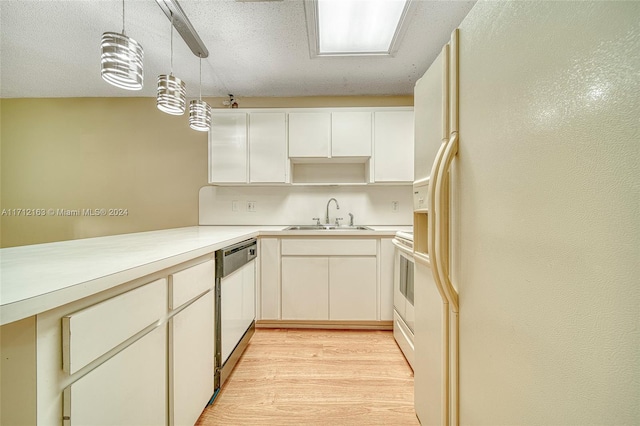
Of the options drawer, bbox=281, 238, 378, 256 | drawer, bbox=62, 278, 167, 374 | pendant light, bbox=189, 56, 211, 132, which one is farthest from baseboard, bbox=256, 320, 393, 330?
pendant light, bbox=189, 56, 211, 132

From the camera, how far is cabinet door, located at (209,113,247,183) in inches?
102

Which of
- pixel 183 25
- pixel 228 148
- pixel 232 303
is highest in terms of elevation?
pixel 183 25

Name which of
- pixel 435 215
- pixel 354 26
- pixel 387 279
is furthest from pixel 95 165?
pixel 435 215

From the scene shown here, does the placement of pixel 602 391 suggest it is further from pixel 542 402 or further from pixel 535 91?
pixel 535 91

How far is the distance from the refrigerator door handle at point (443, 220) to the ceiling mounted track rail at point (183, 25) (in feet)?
5.78

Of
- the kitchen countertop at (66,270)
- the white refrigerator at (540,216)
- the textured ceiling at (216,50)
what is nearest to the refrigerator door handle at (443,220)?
the white refrigerator at (540,216)

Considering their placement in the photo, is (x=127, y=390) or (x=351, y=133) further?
(x=351, y=133)

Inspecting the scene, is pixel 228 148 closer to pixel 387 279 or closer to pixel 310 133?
pixel 310 133

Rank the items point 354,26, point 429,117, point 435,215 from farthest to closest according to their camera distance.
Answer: point 354,26 → point 429,117 → point 435,215

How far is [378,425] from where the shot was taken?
1293mm

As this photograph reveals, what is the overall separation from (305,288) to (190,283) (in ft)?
4.49

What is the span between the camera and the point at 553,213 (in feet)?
1.54

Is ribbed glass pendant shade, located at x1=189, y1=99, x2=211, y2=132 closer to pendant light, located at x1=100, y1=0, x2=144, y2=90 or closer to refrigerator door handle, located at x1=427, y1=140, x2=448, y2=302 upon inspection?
pendant light, located at x1=100, y1=0, x2=144, y2=90

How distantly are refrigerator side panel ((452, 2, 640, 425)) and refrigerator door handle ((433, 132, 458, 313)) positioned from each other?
6cm
